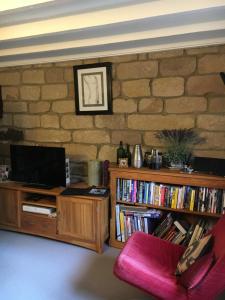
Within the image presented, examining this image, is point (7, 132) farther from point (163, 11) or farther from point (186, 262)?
point (186, 262)

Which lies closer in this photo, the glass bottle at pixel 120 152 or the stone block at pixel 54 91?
the glass bottle at pixel 120 152

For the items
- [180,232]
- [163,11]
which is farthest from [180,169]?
[163,11]

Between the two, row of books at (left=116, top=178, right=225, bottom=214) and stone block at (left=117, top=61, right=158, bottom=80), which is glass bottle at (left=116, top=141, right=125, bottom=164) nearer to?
row of books at (left=116, top=178, right=225, bottom=214)

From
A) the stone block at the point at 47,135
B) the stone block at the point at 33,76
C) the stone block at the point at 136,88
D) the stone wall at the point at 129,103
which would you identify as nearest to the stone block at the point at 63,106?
the stone wall at the point at 129,103

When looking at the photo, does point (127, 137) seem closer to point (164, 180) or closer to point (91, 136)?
point (91, 136)

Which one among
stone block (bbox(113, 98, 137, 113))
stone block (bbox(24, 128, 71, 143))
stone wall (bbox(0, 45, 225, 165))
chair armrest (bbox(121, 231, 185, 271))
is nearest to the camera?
chair armrest (bbox(121, 231, 185, 271))

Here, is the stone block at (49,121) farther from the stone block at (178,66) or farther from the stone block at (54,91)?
the stone block at (178,66)

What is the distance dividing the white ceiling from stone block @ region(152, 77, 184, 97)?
33 centimetres

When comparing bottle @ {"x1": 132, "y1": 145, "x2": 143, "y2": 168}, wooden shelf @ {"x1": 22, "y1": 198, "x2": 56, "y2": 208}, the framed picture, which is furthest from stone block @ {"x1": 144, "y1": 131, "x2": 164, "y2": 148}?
wooden shelf @ {"x1": 22, "y1": 198, "x2": 56, "y2": 208}

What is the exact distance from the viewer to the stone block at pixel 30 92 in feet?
11.6

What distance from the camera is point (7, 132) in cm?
365

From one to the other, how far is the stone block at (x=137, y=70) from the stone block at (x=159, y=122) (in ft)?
1.47

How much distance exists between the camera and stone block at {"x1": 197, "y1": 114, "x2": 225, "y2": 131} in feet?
8.75

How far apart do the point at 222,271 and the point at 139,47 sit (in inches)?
88.3
